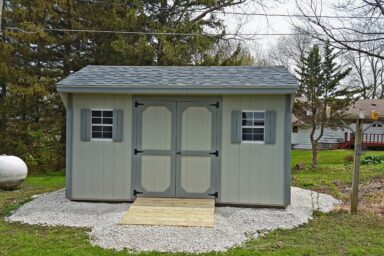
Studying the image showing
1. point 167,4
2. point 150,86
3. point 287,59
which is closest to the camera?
point 150,86

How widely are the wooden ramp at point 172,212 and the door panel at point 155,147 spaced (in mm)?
309

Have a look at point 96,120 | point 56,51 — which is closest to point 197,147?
point 96,120

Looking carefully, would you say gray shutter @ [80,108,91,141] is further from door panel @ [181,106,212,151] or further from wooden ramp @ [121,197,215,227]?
door panel @ [181,106,212,151]

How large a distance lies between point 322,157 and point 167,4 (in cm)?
1139

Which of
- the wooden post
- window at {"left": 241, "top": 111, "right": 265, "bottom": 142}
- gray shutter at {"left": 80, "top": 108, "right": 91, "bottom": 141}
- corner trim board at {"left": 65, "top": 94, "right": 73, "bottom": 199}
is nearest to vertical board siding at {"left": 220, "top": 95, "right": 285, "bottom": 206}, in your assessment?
window at {"left": 241, "top": 111, "right": 265, "bottom": 142}

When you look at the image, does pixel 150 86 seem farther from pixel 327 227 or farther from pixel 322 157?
pixel 322 157

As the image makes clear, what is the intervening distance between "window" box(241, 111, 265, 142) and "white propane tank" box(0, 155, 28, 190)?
17.4 ft

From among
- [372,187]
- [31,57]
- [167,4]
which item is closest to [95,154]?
[372,187]

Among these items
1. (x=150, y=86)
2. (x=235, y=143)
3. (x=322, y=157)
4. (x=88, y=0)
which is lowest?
(x=322, y=157)

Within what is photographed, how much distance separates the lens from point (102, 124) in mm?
6836

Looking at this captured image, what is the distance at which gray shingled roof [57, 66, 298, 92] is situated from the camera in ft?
21.1

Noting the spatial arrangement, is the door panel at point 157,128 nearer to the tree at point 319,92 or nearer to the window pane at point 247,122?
the window pane at point 247,122

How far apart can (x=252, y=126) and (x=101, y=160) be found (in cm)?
280

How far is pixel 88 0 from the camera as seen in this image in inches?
583
